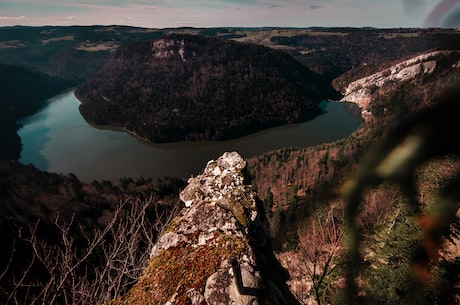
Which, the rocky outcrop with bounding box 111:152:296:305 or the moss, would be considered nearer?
the rocky outcrop with bounding box 111:152:296:305

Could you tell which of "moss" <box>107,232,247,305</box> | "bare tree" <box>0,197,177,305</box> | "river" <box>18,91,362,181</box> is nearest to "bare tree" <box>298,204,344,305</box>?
"moss" <box>107,232,247,305</box>

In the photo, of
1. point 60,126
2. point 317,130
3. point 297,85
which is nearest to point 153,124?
point 60,126

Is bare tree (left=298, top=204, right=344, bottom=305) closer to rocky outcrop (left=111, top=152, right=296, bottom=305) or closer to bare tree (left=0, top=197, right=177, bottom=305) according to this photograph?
rocky outcrop (left=111, top=152, right=296, bottom=305)

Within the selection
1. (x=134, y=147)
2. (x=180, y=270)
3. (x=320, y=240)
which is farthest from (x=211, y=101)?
(x=180, y=270)

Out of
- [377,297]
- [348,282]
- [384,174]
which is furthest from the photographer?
[377,297]

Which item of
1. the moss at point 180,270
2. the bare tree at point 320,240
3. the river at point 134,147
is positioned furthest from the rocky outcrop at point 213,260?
the river at point 134,147

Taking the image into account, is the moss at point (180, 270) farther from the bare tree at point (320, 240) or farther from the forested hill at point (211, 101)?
the forested hill at point (211, 101)

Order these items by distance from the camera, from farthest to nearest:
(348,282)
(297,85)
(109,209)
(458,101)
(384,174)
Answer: (297,85) < (109,209) < (348,282) < (384,174) < (458,101)

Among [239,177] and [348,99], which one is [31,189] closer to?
[239,177]
